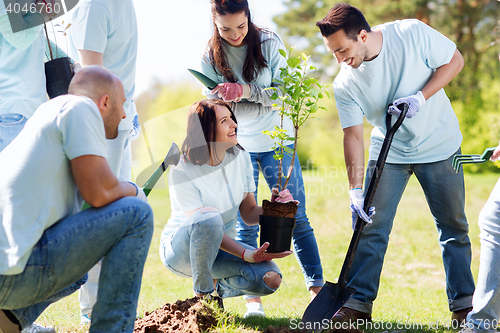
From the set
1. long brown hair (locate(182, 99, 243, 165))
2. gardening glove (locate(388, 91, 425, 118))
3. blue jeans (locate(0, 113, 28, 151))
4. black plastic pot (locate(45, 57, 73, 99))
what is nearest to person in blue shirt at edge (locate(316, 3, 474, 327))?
gardening glove (locate(388, 91, 425, 118))

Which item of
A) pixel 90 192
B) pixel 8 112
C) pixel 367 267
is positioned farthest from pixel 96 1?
pixel 367 267

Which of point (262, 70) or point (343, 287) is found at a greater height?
point (262, 70)

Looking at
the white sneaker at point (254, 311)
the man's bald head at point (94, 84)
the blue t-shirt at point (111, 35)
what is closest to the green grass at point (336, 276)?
the white sneaker at point (254, 311)

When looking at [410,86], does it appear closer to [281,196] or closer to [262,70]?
[262,70]

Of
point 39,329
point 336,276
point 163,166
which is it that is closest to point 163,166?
point 163,166

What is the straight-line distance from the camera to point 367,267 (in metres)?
2.80

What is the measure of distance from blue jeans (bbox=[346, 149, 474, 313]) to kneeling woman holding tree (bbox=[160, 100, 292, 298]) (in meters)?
0.61

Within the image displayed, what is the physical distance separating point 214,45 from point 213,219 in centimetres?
119

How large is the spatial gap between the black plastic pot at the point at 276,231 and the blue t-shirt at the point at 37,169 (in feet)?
3.67

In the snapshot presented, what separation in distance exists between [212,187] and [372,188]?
95 cm

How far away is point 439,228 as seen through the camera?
2834 mm

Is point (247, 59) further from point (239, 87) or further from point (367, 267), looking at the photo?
point (367, 267)

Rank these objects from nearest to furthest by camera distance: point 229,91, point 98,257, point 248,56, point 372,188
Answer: point 98,257 < point 372,188 < point 229,91 < point 248,56

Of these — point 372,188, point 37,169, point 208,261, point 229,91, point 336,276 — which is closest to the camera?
point 37,169
